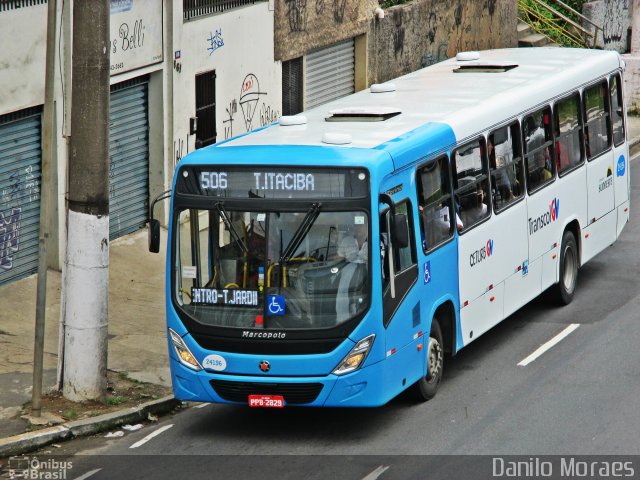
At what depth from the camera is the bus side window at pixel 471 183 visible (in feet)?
45.0

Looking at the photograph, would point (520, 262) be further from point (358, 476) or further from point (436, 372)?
point (358, 476)

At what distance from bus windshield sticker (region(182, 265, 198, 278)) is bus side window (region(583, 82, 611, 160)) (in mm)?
7178

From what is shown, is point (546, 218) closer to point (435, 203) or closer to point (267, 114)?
point (435, 203)

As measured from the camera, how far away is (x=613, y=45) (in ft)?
112

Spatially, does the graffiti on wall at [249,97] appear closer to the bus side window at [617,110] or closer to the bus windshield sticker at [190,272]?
the bus side window at [617,110]

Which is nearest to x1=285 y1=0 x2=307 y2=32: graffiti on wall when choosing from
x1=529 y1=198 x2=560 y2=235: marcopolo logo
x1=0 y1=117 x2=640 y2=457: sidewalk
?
x1=0 y1=117 x2=640 y2=457: sidewalk

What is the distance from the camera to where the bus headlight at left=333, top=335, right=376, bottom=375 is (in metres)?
11.6

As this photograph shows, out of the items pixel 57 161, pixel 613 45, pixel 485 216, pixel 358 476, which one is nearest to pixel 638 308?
pixel 485 216

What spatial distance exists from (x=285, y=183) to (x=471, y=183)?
3.09m

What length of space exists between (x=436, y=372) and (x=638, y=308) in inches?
174

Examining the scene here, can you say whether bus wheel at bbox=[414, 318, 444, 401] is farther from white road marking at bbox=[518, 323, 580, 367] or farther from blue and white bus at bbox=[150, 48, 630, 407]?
white road marking at bbox=[518, 323, 580, 367]

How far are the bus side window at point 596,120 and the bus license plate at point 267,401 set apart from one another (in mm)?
7250

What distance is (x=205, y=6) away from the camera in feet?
68.4

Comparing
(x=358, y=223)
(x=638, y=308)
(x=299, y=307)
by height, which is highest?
(x=358, y=223)
